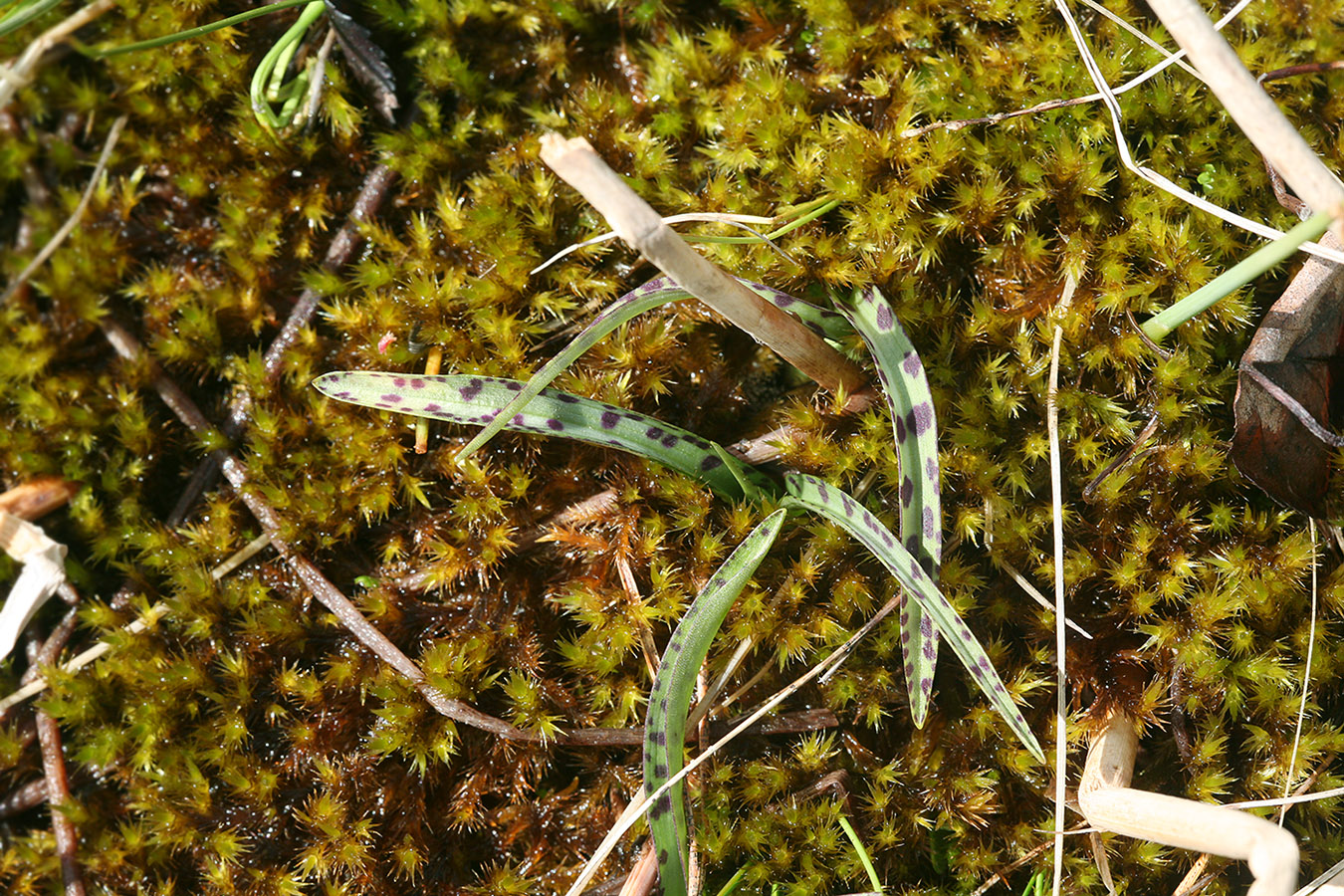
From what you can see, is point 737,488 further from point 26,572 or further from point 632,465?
point 26,572

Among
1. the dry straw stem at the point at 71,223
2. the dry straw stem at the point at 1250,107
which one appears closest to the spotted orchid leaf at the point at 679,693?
the dry straw stem at the point at 1250,107

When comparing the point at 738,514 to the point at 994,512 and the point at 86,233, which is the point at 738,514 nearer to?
the point at 994,512

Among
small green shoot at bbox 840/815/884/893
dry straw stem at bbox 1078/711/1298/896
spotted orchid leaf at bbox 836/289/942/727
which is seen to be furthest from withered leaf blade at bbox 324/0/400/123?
dry straw stem at bbox 1078/711/1298/896

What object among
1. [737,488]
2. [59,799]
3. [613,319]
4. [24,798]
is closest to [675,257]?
[613,319]

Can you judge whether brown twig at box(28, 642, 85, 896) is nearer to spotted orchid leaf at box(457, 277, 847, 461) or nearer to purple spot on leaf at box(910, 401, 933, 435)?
spotted orchid leaf at box(457, 277, 847, 461)

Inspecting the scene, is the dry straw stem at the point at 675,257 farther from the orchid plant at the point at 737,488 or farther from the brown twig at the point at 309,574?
the brown twig at the point at 309,574

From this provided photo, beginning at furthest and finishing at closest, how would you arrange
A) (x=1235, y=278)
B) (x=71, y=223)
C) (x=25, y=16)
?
(x=71, y=223) → (x=25, y=16) → (x=1235, y=278)
